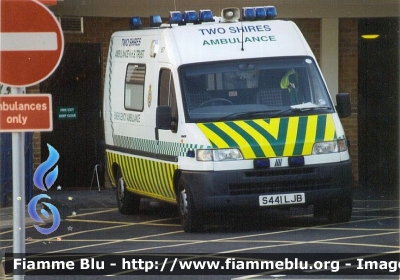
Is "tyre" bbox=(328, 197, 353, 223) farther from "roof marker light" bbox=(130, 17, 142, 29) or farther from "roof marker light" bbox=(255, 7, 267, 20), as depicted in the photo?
"roof marker light" bbox=(130, 17, 142, 29)

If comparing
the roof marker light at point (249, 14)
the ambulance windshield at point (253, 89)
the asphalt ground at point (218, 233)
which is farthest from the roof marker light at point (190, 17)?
the asphalt ground at point (218, 233)

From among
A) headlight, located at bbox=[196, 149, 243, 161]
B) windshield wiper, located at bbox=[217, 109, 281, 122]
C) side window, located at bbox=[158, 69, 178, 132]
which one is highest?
side window, located at bbox=[158, 69, 178, 132]

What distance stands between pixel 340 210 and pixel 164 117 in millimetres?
2271

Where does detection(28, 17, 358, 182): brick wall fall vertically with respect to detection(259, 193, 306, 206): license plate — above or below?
→ above

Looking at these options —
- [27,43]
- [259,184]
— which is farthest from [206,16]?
[27,43]

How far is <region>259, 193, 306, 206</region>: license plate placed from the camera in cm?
→ 1284

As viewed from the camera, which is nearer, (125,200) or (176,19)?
(176,19)

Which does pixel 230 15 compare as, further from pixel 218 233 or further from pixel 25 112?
pixel 25 112

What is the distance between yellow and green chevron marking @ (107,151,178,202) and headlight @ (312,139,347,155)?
163cm

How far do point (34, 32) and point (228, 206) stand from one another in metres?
5.55

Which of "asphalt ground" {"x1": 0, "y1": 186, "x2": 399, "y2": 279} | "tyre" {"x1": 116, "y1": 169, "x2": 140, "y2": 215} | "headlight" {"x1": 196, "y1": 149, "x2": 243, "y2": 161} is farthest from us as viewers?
"tyre" {"x1": 116, "y1": 169, "x2": 140, "y2": 215}

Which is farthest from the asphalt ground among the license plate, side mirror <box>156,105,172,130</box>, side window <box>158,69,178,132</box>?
side window <box>158,69,178,132</box>

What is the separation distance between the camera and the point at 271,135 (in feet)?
42.3

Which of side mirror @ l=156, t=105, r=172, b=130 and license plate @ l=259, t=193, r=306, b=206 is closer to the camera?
license plate @ l=259, t=193, r=306, b=206
